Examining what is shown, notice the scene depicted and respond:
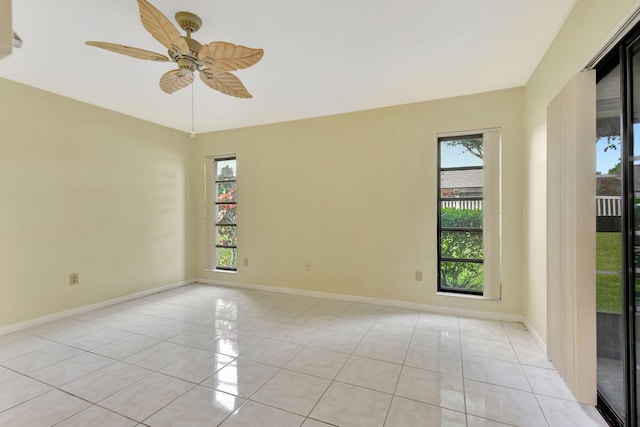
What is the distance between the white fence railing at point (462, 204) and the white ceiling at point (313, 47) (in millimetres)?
1270

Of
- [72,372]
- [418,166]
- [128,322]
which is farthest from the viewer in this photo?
[418,166]

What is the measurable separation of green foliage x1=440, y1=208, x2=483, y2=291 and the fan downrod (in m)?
3.16

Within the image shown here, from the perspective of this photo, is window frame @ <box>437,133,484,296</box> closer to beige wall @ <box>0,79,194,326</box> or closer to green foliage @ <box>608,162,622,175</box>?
green foliage @ <box>608,162,622,175</box>

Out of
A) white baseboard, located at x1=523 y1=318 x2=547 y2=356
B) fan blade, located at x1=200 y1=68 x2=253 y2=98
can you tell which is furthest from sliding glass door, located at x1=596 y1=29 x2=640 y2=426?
fan blade, located at x1=200 y1=68 x2=253 y2=98

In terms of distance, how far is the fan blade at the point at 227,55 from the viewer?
69.9 inches

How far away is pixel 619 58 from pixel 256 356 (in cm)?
317

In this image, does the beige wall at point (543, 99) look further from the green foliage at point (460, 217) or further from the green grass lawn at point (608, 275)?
the green grass lawn at point (608, 275)

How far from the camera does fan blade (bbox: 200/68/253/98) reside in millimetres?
2137

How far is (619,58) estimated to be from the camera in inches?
62.7

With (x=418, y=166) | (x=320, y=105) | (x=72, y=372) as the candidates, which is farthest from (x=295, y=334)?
(x=320, y=105)

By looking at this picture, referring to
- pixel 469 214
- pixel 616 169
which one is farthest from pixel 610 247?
pixel 469 214

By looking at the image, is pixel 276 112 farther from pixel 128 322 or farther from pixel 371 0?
pixel 128 322

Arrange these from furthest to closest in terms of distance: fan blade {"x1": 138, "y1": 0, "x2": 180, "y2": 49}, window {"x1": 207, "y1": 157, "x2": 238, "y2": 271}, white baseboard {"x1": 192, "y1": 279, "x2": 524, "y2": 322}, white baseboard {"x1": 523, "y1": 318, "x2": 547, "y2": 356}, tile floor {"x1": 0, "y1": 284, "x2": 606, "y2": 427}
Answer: window {"x1": 207, "y1": 157, "x2": 238, "y2": 271}, white baseboard {"x1": 192, "y1": 279, "x2": 524, "y2": 322}, white baseboard {"x1": 523, "y1": 318, "x2": 547, "y2": 356}, tile floor {"x1": 0, "y1": 284, "x2": 606, "y2": 427}, fan blade {"x1": 138, "y1": 0, "x2": 180, "y2": 49}

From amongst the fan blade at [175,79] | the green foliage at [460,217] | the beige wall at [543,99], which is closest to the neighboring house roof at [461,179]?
the green foliage at [460,217]
